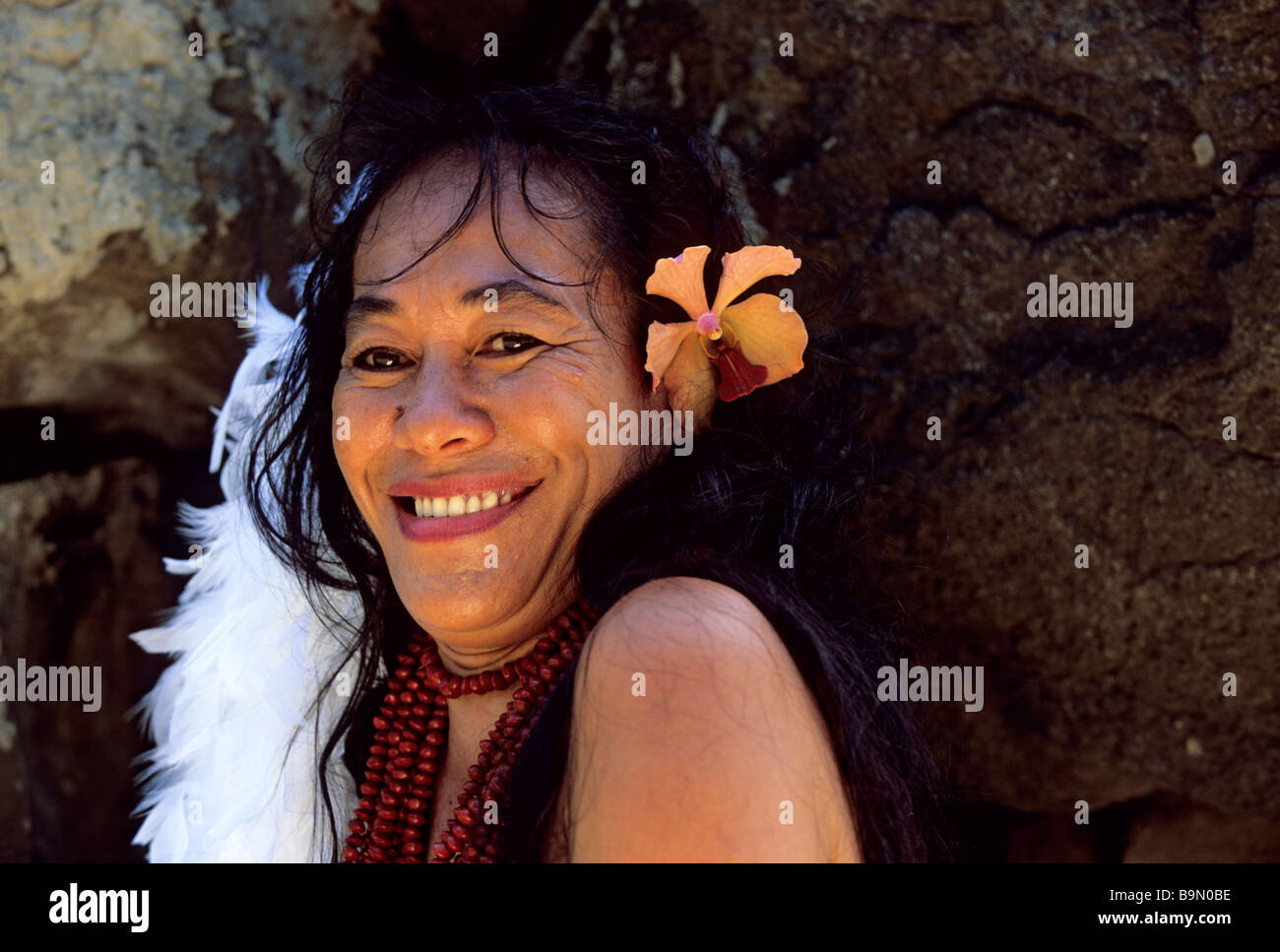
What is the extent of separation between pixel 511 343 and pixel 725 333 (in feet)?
1.06

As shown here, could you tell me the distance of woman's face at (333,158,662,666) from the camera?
1877 mm

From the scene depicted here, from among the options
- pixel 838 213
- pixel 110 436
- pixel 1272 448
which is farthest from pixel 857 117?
pixel 110 436

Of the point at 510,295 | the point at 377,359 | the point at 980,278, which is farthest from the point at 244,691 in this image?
the point at 980,278

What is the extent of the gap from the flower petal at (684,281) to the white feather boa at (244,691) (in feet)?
3.13

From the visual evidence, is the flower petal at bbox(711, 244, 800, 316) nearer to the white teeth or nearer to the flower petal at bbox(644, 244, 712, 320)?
the flower petal at bbox(644, 244, 712, 320)

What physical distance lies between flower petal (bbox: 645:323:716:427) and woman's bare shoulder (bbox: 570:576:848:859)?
16.3 inches

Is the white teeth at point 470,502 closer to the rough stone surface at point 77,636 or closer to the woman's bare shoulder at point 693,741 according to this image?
the woman's bare shoulder at point 693,741

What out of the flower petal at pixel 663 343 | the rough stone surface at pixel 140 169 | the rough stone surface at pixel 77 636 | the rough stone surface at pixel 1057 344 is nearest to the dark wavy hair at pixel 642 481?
the flower petal at pixel 663 343

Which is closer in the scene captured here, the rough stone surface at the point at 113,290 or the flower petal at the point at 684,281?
the flower petal at the point at 684,281

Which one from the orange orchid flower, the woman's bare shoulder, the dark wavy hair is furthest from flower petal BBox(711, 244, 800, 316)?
the woman's bare shoulder

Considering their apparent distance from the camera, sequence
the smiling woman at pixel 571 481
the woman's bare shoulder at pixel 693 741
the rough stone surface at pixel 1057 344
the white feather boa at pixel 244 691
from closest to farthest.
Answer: the woman's bare shoulder at pixel 693 741 < the smiling woman at pixel 571 481 < the rough stone surface at pixel 1057 344 < the white feather boa at pixel 244 691

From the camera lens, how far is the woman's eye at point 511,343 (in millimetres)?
1933
